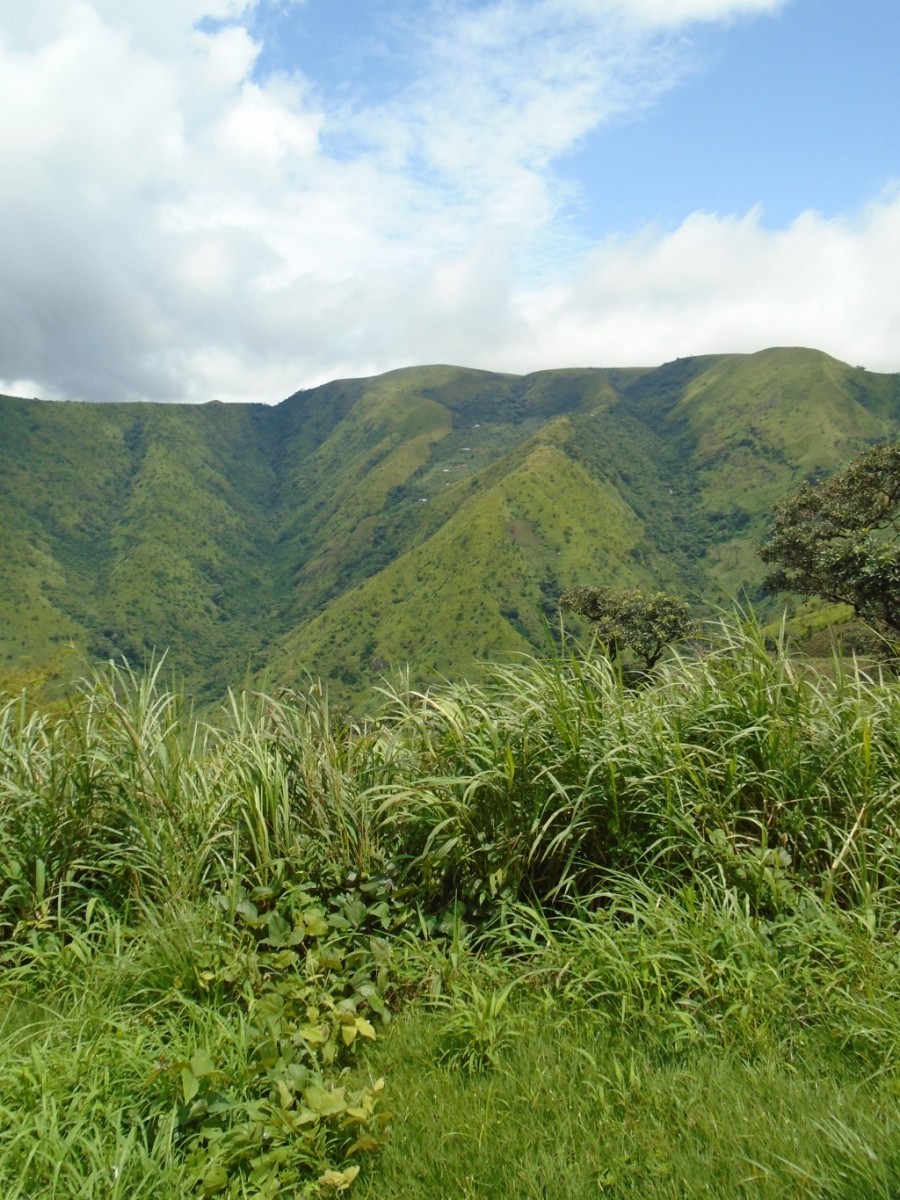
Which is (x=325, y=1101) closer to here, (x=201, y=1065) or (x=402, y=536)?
(x=201, y=1065)

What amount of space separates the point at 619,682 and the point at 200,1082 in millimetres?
2631

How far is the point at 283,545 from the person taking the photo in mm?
190375

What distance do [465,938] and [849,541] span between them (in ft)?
63.2

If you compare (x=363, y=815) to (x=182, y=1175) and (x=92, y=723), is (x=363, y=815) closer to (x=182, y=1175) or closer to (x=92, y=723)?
(x=182, y=1175)

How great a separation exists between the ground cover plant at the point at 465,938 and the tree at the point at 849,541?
16.0 metres

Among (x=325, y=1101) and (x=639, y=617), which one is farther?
(x=639, y=617)

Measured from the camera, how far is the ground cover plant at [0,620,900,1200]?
1.98 metres

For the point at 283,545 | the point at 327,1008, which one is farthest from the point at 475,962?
the point at 283,545

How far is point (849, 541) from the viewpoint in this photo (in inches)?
744

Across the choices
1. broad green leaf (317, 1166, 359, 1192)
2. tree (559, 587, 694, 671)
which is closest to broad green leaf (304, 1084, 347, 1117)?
broad green leaf (317, 1166, 359, 1192)

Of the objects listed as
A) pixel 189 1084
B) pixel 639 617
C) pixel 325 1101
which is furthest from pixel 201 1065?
pixel 639 617

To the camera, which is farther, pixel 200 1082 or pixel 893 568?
pixel 893 568

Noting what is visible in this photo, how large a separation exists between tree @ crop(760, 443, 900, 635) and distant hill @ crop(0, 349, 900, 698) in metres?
45.9

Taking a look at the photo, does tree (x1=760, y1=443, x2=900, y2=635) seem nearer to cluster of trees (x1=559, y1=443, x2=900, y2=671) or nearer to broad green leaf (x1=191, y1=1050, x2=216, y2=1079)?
cluster of trees (x1=559, y1=443, x2=900, y2=671)
